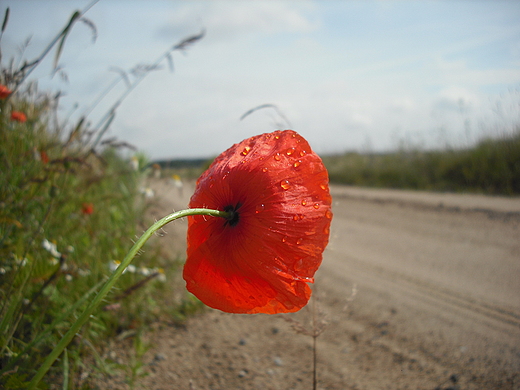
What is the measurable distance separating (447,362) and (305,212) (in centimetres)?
136

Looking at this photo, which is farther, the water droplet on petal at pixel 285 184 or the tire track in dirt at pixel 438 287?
the tire track in dirt at pixel 438 287

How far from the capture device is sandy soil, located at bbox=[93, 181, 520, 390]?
1.61 m

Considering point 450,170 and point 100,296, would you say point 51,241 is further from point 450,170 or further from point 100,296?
point 450,170

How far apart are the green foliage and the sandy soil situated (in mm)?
3492

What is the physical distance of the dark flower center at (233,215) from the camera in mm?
910

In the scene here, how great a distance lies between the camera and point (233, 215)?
913 millimetres

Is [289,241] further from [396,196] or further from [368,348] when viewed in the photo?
[396,196]

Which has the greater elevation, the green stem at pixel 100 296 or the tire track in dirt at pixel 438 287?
the green stem at pixel 100 296

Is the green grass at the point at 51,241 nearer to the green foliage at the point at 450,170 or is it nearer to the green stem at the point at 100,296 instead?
the green stem at the point at 100,296

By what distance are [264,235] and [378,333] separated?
150 centimetres

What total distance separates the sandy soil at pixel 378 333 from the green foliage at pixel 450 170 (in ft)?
11.5

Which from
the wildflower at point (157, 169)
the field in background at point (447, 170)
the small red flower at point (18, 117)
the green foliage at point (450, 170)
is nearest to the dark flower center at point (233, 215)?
the small red flower at point (18, 117)

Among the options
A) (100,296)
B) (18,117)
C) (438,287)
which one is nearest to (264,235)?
(100,296)

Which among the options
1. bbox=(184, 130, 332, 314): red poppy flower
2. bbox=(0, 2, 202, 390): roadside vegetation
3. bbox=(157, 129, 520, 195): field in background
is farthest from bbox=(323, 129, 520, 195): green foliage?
bbox=(184, 130, 332, 314): red poppy flower
